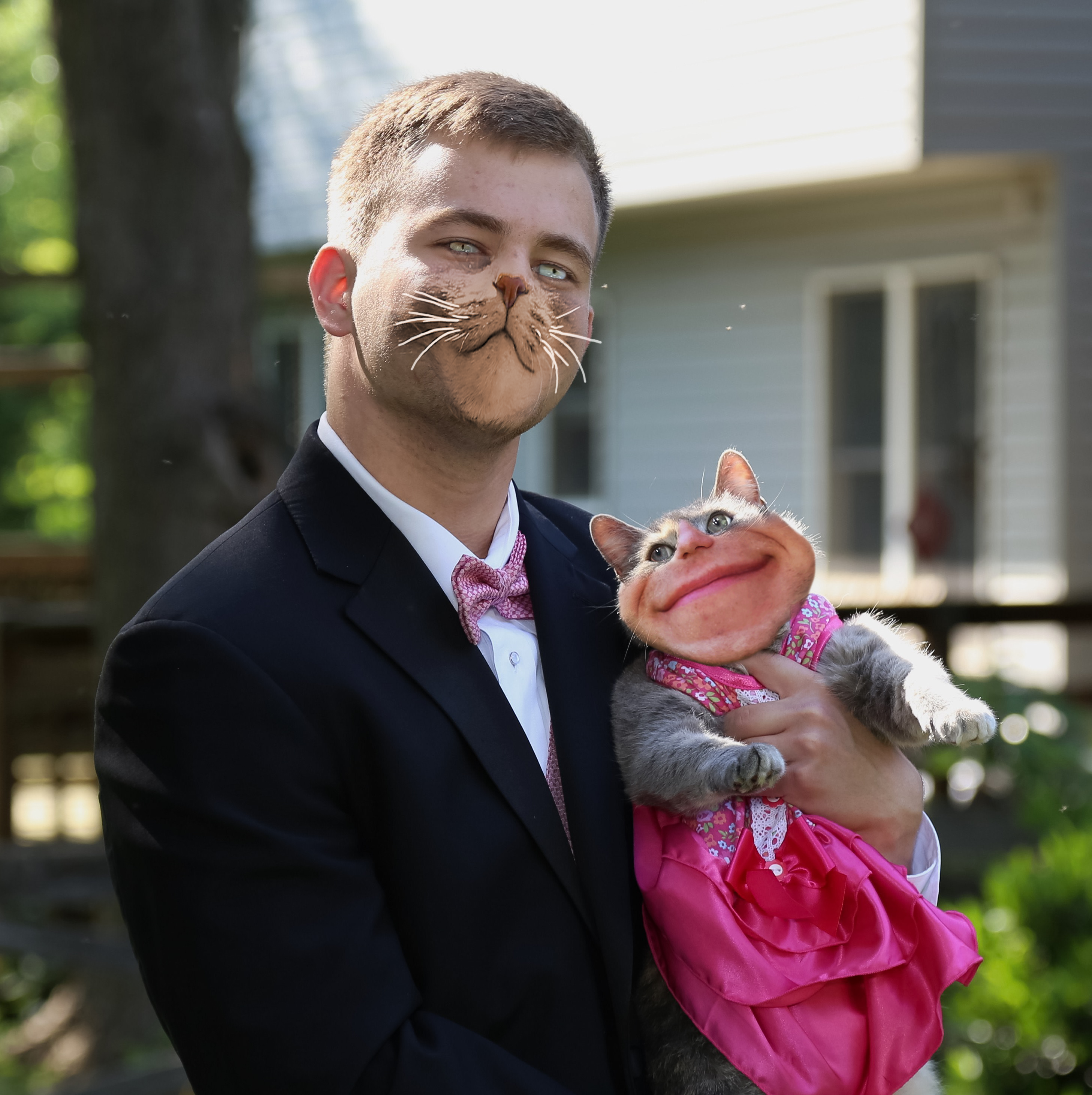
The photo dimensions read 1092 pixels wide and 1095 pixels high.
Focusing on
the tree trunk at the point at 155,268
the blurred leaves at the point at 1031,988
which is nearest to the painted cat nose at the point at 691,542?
the blurred leaves at the point at 1031,988

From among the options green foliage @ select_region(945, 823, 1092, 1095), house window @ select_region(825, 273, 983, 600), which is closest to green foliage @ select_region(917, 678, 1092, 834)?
green foliage @ select_region(945, 823, 1092, 1095)

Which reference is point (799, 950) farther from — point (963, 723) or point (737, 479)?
point (737, 479)

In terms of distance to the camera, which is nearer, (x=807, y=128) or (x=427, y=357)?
(x=427, y=357)

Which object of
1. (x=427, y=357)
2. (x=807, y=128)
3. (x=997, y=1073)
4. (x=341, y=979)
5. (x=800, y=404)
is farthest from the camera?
(x=800, y=404)

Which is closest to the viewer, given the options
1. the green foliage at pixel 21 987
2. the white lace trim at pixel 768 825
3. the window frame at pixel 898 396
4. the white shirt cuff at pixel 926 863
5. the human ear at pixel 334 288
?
the white lace trim at pixel 768 825

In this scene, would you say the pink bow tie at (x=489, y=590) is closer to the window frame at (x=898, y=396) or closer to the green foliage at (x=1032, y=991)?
the green foliage at (x=1032, y=991)

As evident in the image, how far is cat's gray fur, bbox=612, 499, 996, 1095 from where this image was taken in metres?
1.87

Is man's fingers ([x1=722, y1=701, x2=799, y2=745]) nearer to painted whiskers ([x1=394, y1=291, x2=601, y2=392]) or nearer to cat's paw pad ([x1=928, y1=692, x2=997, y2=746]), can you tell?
cat's paw pad ([x1=928, y1=692, x2=997, y2=746])

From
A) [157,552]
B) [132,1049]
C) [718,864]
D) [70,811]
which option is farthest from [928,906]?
[70,811]

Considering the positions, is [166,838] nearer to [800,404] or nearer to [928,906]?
[928,906]

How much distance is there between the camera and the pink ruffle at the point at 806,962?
5.97ft

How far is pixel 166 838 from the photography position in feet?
5.47

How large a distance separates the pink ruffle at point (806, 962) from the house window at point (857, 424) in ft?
26.3

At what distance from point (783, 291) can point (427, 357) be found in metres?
8.50
